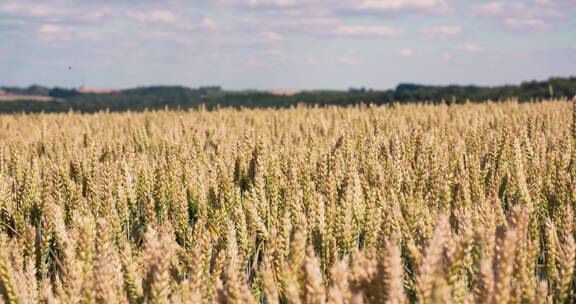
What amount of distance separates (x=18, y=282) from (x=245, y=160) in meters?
2.18

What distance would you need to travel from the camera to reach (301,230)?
1.76m

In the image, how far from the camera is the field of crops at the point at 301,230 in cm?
133

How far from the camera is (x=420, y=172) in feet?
9.30

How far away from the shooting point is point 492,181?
9.48 feet

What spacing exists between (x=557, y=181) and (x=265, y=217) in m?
1.27

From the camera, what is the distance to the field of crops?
1.33 m

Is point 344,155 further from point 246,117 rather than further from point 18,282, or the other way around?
point 246,117

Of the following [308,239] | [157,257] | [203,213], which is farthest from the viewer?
[203,213]

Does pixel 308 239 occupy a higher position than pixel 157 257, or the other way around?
pixel 157 257

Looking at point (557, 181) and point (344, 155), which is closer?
point (557, 181)

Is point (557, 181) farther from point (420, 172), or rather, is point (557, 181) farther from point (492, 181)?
point (420, 172)

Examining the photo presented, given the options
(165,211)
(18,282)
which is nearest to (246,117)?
(165,211)

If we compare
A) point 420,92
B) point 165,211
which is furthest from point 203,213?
point 420,92

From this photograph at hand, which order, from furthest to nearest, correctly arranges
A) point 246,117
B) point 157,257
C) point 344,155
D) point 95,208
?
point 246,117
point 344,155
point 95,208
point 157,257
